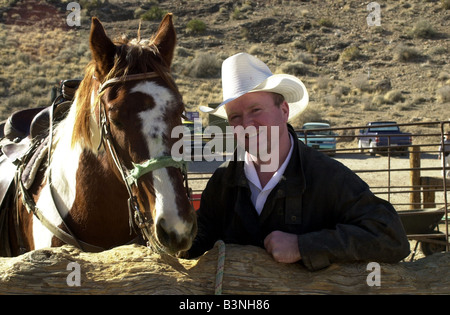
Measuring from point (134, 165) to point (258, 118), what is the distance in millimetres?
698

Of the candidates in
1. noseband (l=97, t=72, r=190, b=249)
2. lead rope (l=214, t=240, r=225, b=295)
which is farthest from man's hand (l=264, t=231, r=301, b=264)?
noseband (l=97, t=72, r=190, b=249)

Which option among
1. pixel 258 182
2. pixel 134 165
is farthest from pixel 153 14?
pixel 134 165

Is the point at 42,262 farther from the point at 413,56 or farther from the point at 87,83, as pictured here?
the point at 413,56

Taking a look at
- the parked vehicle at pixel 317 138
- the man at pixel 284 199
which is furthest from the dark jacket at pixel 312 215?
the parked vehicle at pixel 317 138

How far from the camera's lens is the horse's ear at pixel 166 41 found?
2.60 meters

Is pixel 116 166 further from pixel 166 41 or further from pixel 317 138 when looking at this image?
pixel 317 138

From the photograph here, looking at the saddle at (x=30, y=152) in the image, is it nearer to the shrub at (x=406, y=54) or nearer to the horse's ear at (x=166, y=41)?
the horse's ear at (x=166, y=41)

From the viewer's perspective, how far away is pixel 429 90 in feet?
92.5

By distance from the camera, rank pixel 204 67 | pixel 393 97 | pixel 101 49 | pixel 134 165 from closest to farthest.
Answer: pixel 134 165 < pixel 101 49 < pixel 393 97 < pixel 204 67

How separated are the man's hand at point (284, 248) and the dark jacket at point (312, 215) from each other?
1.3 inches

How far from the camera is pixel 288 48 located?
3753 cm

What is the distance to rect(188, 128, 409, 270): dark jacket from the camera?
1.87 m

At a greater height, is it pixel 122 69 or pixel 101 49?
pixel 101 49

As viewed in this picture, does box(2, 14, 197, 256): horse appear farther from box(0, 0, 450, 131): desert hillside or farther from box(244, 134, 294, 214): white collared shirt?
box(0, 0, 450, 131): desert hillside
